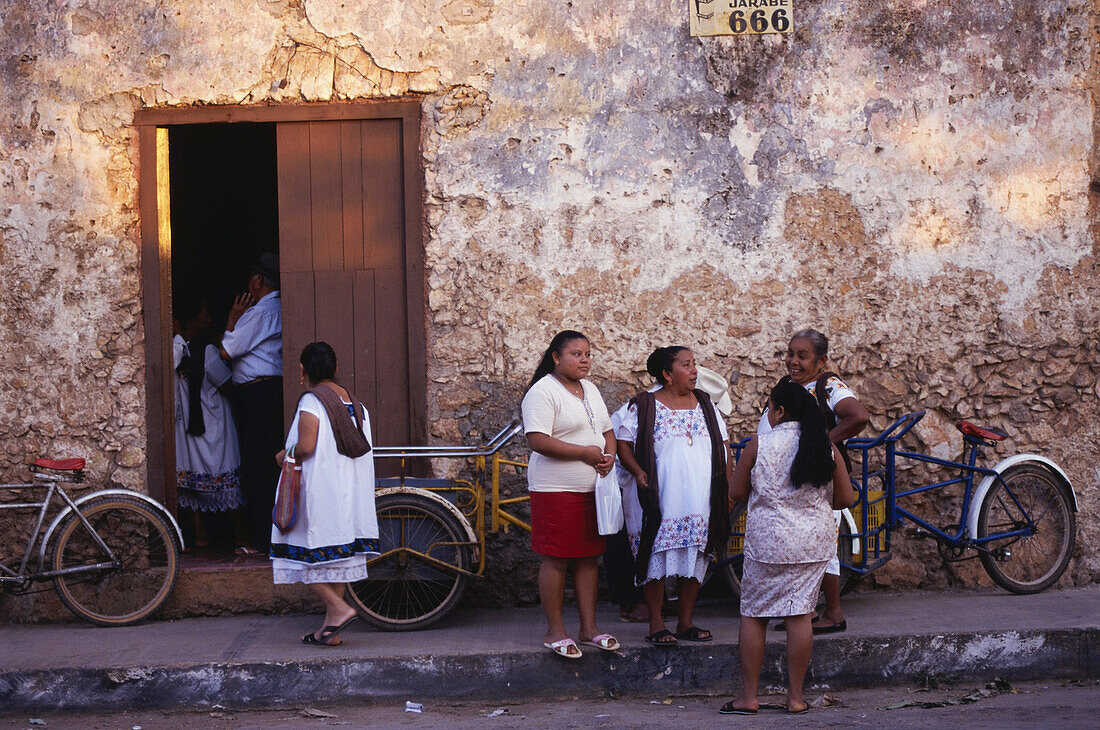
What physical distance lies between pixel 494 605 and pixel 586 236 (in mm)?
2233

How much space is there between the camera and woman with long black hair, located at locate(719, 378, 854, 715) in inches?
179

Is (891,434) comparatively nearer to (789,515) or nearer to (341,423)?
(789,515)

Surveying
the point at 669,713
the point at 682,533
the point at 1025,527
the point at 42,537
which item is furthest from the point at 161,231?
→ the point at 1025,527

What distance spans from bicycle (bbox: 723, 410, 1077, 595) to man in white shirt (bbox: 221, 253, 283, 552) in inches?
120

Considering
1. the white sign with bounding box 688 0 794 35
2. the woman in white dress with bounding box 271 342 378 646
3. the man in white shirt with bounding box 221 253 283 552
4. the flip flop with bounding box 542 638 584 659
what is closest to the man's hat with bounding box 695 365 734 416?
the flip flop with bounding box 542 638 584 659

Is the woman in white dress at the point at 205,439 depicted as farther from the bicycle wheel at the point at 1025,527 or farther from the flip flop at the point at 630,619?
the bicycle wheel at the point at 1025,527

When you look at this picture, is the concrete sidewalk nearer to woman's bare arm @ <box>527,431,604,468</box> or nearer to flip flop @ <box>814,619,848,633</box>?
flip flop @ <box>814,619,848,633</box>

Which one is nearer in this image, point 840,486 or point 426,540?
point 840,486

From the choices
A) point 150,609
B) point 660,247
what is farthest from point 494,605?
point 660,247

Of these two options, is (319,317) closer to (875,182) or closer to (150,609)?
(150,609)

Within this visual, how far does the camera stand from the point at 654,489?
17.7 feet

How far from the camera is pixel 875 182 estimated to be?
657cm

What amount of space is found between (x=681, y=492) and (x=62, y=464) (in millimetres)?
3445

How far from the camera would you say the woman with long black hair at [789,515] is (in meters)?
4.55
